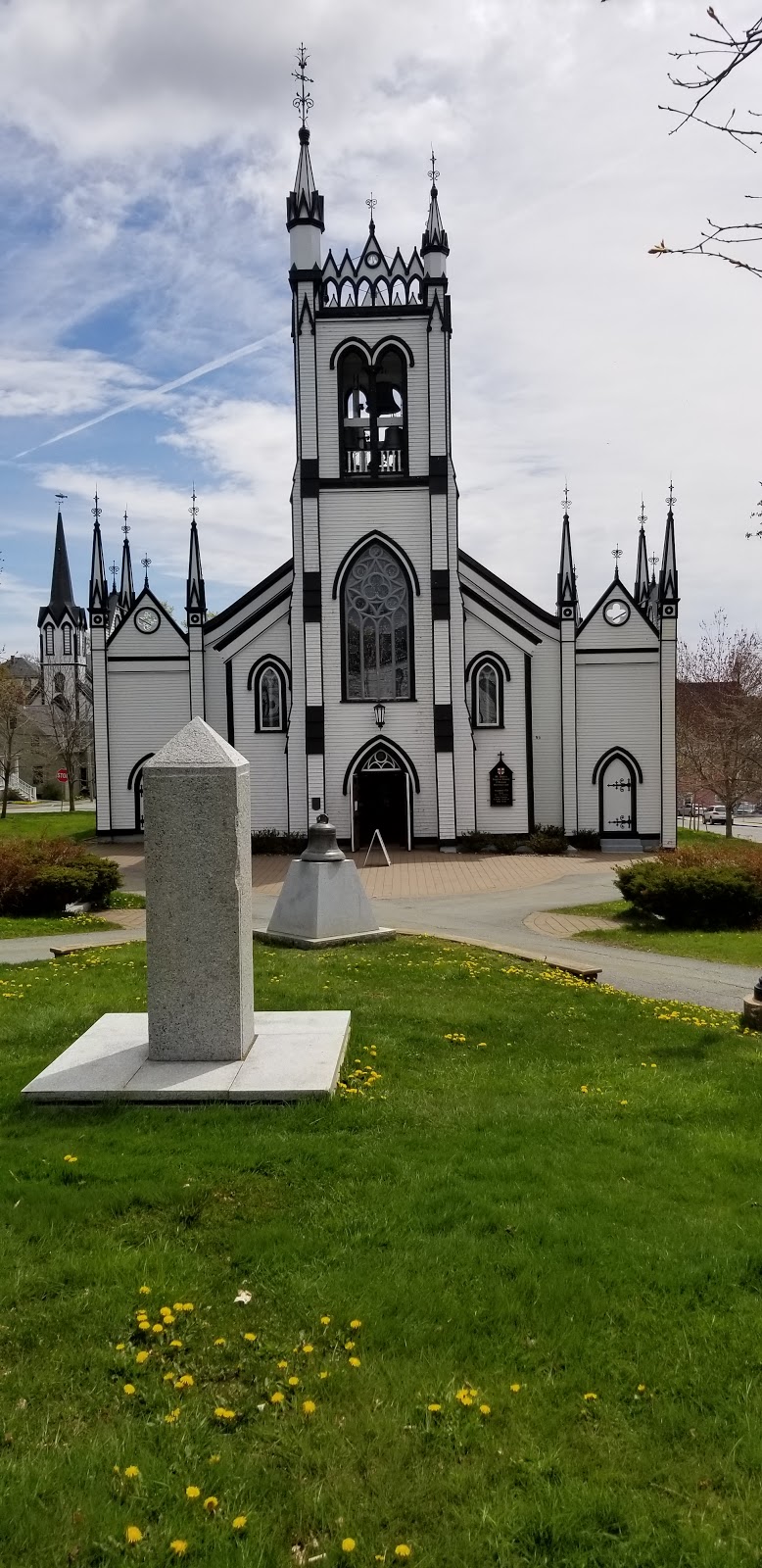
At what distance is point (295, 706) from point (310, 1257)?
2889 centimetres

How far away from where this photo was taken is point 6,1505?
3074 mm

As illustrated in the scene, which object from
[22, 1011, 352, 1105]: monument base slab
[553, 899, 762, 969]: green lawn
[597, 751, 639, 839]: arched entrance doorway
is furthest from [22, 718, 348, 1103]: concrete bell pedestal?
[597, 751, 639, 839]: arched entrance doorway

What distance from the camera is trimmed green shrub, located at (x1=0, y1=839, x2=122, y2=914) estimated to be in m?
18.8

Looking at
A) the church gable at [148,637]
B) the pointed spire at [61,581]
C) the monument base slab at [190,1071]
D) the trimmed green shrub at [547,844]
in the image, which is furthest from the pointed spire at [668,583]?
the pointed spire at [61,581]

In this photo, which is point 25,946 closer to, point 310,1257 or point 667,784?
point 310,1257

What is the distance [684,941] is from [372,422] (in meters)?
22.3

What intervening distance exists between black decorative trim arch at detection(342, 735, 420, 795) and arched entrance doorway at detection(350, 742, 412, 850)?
0.78ft

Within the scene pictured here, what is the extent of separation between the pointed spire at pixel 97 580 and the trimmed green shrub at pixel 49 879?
1629 cm

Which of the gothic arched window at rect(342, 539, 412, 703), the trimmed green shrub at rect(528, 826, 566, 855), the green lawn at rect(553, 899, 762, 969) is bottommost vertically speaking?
the green lawn at rect(553, 899, 762, 969)

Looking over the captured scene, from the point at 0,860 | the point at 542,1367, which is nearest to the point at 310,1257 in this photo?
the point at 542,1367

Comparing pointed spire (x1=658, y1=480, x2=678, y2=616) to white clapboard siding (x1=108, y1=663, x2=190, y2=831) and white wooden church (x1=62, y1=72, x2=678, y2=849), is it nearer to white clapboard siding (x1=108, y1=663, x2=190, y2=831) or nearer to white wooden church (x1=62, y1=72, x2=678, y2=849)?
white wooden church (x1=62, y1=72, x2=678, y2=849)

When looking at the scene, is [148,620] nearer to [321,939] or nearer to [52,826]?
[52,826]

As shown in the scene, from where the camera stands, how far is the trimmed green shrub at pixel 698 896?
60.4 feet

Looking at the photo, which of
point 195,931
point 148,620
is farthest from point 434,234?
point 195,931
